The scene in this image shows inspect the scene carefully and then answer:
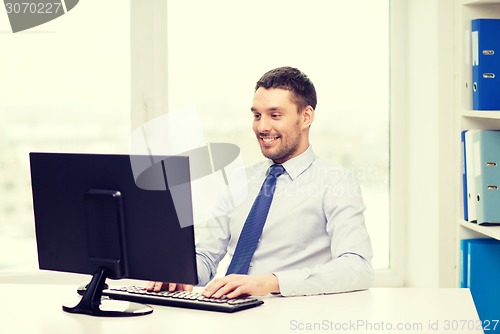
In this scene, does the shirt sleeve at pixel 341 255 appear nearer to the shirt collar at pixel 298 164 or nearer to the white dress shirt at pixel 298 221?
the white dress shirt at pixel 298 221

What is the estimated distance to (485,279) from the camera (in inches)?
A: 111

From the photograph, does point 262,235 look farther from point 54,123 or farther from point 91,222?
point 54,123

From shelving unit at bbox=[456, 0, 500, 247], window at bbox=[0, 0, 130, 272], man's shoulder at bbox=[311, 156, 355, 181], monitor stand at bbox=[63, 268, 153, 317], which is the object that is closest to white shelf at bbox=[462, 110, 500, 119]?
shelving unit at bbox=[456, 0, 500, 247]

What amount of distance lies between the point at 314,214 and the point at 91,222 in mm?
787

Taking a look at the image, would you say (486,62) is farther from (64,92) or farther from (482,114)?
(64,92)

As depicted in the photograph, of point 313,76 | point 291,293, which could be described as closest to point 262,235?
point 291,293

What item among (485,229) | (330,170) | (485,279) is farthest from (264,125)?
(485,279)

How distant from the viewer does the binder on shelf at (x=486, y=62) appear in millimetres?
2730

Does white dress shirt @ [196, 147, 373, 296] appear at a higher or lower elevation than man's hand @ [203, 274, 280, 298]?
higher

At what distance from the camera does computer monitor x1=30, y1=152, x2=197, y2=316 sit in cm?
192

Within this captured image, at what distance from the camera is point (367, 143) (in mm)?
3715

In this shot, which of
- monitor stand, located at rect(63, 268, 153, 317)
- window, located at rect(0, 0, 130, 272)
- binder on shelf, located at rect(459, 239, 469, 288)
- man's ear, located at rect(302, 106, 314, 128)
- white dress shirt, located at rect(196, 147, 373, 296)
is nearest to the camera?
monitor stand, located at rect(63, 268, 153, 317)

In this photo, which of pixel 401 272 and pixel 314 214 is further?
pixel 401 272

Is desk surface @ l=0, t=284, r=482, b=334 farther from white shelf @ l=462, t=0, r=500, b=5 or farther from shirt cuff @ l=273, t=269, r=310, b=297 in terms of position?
white shelf @ l=462, t=0, r=500, b=5
